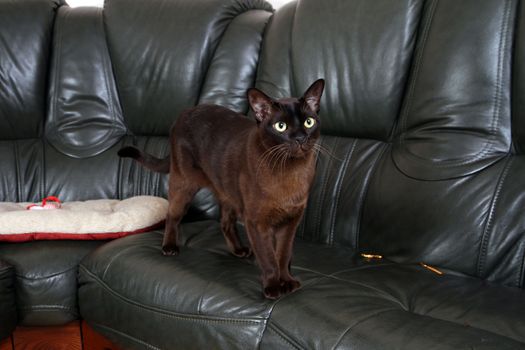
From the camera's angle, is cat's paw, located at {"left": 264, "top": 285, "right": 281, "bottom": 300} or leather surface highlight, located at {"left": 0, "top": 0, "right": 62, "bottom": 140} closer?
cat's paw, located at {"left": 264, "top": 285, "right": 281, "bottom": 300}

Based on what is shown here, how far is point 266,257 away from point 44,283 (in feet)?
2.81

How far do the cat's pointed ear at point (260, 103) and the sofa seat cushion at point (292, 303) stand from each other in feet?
1.53

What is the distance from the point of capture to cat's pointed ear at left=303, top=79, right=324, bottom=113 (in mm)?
1397

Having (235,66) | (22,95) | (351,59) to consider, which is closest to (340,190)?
(351,59)

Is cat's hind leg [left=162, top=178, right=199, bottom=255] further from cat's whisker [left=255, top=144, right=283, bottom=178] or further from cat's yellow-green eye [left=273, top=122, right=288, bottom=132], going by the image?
cat's yellow-green eye [left=273, top=122, right=288, bottom=132]

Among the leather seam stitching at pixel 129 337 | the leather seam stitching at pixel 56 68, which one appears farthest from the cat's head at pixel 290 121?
the leather seam stitching at pixel 56 68

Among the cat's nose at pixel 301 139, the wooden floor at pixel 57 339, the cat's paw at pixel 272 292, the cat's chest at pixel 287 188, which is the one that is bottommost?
the wooden floor at pixel 57 339

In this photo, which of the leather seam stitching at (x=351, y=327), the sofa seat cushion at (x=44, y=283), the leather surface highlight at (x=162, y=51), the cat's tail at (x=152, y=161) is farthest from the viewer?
the leather surface highlight at (x=162, y=51)

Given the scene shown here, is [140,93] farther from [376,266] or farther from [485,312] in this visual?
[485,312]

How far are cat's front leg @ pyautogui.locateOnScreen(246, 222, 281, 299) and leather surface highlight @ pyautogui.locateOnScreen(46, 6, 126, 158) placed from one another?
4.63 ft

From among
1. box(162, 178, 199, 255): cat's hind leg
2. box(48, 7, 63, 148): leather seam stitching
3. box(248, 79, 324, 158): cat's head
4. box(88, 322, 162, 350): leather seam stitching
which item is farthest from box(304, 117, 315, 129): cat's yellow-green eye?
Result: box(48, 7, 63, 148): leather seam stitching

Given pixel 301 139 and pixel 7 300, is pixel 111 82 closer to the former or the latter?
pixel 7 300

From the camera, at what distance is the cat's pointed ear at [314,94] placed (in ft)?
4.58

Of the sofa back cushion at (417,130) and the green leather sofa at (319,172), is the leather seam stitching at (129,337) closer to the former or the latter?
the green leather sofa at (319,172)
